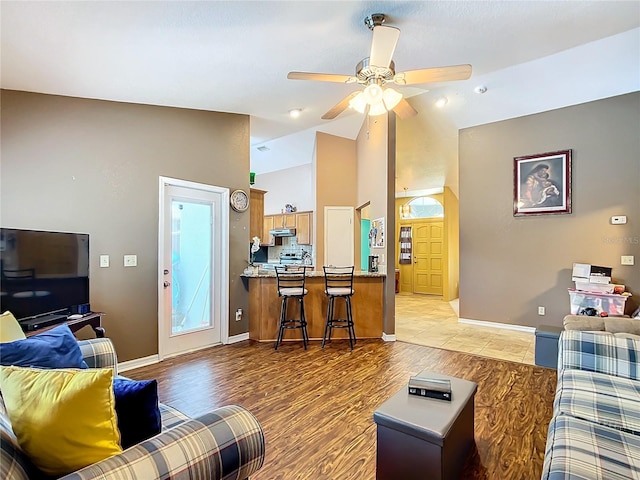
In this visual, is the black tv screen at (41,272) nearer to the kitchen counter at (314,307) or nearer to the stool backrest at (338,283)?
the kitchen counter at (314,307)

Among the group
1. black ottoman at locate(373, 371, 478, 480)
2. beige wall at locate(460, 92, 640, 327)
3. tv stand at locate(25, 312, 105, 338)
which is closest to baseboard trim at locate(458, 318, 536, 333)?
beige wall at locate(460, 92, 640, 327)

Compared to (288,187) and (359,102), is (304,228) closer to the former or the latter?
(288,187)

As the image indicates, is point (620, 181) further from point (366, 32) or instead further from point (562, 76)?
point (366, 32)

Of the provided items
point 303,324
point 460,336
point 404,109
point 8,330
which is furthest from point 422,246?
point 8,330

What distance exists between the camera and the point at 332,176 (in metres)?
6.64

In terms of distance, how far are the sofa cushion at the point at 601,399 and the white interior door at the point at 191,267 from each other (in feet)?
11.8

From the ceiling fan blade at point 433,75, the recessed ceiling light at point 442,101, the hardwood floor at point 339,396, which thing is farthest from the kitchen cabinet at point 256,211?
the ceiling fan blade at point 433,75

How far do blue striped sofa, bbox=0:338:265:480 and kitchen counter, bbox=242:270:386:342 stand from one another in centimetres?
331

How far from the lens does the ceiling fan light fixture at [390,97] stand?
2.67 m

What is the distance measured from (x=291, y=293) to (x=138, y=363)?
5.96ft

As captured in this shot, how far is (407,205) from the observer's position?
9.80 m

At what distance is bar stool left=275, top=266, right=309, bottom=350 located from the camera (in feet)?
13.8

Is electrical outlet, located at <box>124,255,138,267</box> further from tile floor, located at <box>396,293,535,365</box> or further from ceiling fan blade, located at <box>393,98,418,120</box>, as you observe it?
tile floor, located at <box>396,293,535,365</box>

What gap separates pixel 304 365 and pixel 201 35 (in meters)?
3.18
